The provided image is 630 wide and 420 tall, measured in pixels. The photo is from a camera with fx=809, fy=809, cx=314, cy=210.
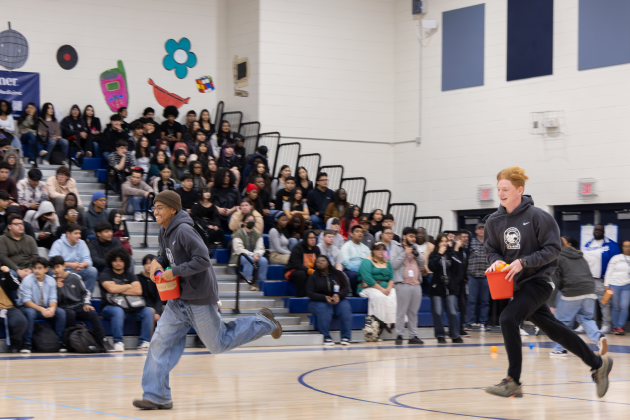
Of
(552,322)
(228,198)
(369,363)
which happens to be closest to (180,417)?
(552,322)

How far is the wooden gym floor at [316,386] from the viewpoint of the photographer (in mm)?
5507

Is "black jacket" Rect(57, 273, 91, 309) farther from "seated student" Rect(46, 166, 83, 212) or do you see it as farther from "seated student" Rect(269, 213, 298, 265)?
"seated student" Rect(269, 213, 298, 265)

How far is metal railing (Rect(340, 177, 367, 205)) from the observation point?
17938mm

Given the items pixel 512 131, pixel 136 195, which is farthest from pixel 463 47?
pixel 136 195

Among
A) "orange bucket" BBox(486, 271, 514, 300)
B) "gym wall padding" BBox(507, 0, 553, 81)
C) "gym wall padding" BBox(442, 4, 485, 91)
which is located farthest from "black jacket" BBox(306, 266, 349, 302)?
"gym wall padding" BBox(442, 4, 485, 91)

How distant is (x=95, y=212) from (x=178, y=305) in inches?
275

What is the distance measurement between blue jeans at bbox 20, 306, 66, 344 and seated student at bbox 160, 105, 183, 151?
6.46m

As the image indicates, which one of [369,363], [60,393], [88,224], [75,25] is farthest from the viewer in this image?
[75,25]

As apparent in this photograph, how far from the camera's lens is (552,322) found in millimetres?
5766

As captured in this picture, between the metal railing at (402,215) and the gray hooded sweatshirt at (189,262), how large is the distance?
12029 mm

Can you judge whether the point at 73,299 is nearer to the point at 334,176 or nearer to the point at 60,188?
the point at 60,188

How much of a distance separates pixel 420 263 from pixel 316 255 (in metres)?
1.59

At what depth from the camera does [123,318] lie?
1054 cm

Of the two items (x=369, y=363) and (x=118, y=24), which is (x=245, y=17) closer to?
(x=118, y=24)
